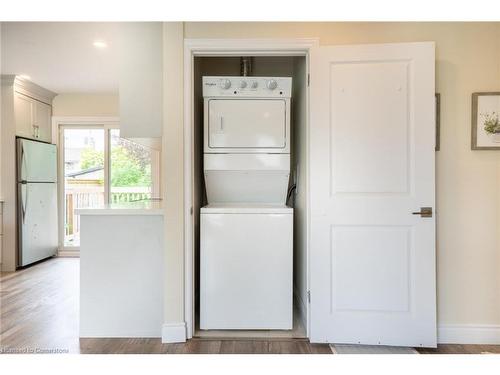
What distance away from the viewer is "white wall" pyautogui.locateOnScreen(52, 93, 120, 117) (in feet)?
15.2

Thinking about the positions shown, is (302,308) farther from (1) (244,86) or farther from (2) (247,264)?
(1) (244,86)

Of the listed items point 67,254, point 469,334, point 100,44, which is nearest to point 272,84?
point 100,44

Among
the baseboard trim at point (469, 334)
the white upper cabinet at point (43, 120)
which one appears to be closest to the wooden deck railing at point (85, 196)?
the white upper cabinet at point (43, 120)

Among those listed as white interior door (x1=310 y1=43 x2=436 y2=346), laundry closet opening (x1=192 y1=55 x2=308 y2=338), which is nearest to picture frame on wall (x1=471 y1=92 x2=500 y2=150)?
white interior door (x1=310 y1=43 x2=436 y2=346)

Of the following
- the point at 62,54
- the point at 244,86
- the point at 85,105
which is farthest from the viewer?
the point at 85,105

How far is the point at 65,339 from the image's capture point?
2.07m

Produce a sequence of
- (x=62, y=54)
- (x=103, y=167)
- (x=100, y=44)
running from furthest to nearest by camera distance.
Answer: (x=103, y=167) < (x=62, y=54) < (x=100, y=44)

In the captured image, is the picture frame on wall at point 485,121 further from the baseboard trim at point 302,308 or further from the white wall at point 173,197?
the white wall at point 173,197

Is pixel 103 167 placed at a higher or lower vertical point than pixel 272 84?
lower

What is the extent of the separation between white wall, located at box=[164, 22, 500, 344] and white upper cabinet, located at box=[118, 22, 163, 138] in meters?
0.33

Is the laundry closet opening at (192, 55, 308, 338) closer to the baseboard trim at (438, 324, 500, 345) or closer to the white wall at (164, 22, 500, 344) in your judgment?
the white wall at (164, 22, 500, 344)

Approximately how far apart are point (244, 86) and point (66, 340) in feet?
7.22

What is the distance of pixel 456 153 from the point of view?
1.97 m
